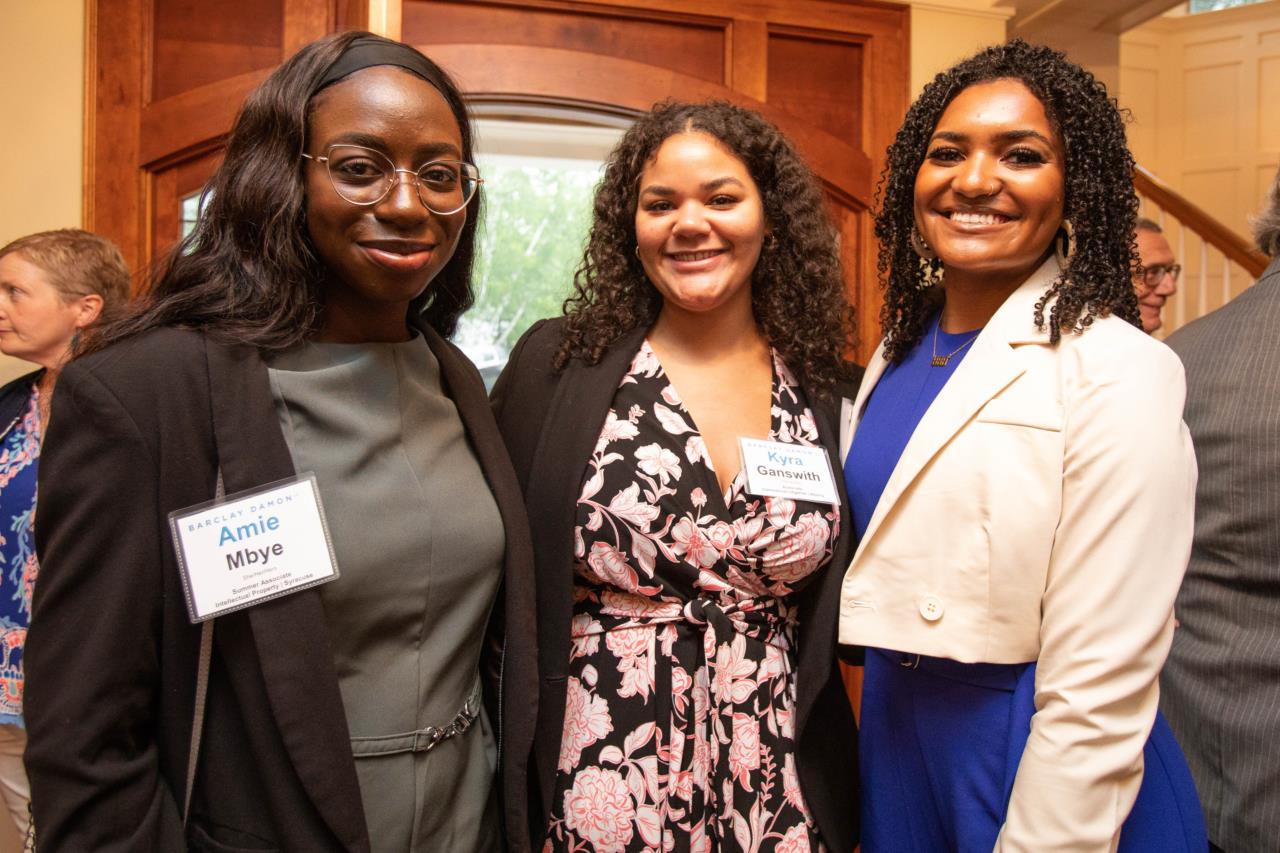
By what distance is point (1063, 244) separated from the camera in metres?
1.45

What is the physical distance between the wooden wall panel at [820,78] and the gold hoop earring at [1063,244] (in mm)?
1798

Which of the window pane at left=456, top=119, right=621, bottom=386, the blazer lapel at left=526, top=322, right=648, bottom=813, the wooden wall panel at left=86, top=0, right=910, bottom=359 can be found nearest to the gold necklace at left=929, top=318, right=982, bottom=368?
the blazer lapel at left=526, top=322, right=648, bottom=813

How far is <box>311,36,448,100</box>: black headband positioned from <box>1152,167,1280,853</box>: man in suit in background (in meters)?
1.35

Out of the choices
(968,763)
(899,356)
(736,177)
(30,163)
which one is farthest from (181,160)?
(968,763)

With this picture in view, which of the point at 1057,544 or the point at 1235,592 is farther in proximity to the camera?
the point at 1235,592

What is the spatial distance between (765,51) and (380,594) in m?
2.46

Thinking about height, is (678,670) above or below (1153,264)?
below

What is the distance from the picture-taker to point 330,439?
1161 millimetres

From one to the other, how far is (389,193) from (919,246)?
3.16 feet

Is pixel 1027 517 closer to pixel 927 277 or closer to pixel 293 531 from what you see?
pixel 927 277

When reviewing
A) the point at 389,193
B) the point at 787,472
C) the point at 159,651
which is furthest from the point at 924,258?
the point at 159,651

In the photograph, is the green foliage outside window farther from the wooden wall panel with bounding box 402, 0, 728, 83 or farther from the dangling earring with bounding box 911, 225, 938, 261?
the dangling earring with bounding box 911, 225, 938, 261

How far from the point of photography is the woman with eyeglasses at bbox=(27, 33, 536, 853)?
97cm

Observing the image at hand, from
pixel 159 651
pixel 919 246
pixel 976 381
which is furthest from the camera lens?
pixel 919 246
